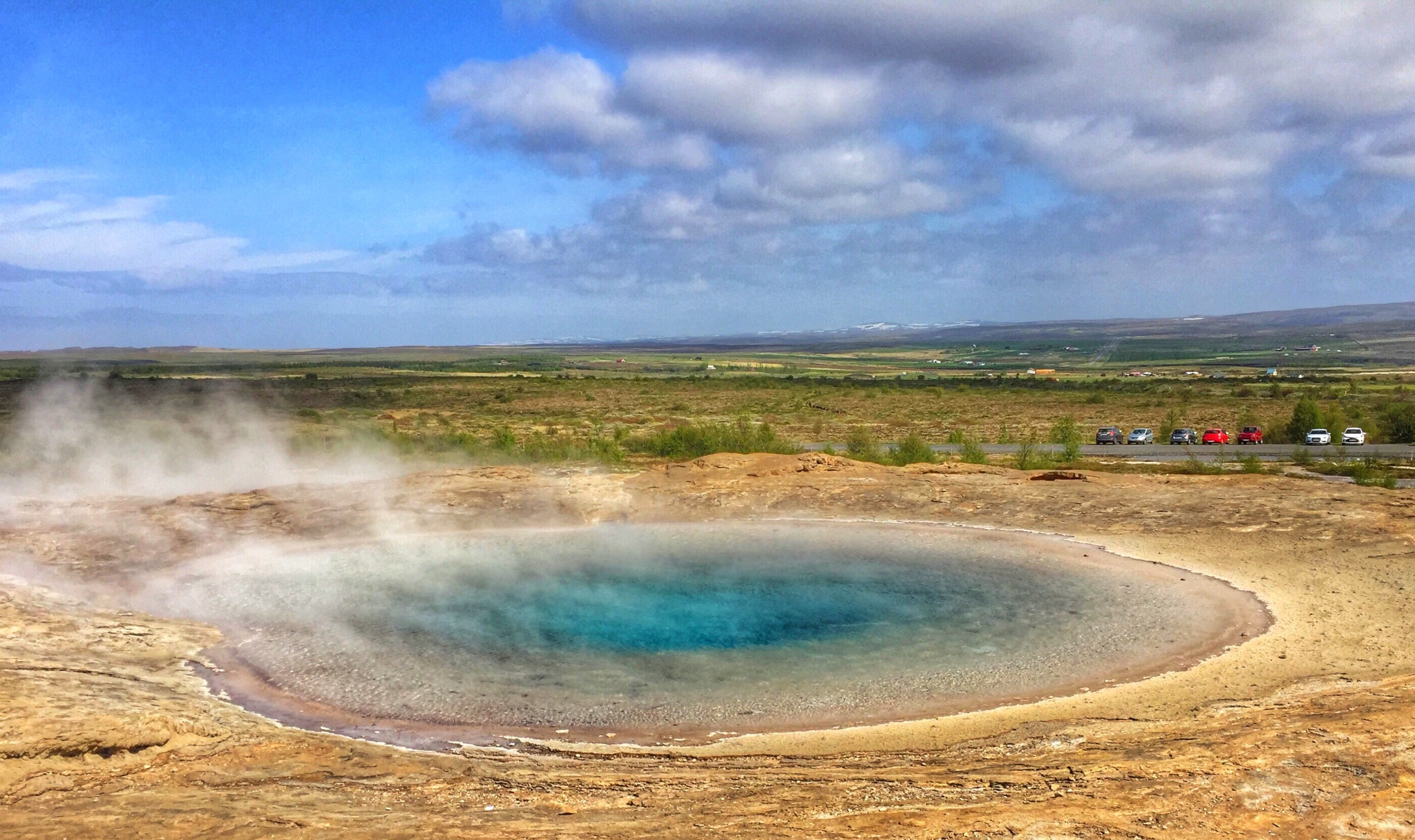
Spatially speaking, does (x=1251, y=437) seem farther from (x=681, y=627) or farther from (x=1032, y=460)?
(x=681, y=627)

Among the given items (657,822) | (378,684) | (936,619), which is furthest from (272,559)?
(657,822)

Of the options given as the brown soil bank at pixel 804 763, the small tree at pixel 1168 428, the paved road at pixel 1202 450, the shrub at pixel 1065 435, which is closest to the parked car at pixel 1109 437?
the paved road at pixel 1202 450

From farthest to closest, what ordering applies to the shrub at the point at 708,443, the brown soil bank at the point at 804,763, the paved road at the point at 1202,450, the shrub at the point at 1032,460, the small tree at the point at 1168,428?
the small tree at the point at 1168,428 → the paved road at the point at 1202,450 → the shrub at the point at 708,443 → the shrub at the point at 1032,460 → the brown soil bank at the point at 804,763

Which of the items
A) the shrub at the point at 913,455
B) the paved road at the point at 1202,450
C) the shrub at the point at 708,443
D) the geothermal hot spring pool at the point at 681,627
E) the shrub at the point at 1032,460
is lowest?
the paved road at the point at 1202,450

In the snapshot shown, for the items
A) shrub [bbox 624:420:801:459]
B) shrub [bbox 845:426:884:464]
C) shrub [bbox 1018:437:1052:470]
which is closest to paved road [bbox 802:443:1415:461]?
shrub [bbox 845:426:884:464]

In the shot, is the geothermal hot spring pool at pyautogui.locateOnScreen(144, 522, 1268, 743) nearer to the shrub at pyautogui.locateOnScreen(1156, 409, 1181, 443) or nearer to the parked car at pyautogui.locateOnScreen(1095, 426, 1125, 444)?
the parked car at pyautogui.locateOnScreen(1095, 426, 1125, 444)

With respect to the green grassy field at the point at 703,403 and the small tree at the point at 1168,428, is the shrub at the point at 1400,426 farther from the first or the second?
the small tree at the point at 1168,428

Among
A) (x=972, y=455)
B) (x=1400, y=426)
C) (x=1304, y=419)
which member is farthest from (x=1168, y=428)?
(x=972, y=455)

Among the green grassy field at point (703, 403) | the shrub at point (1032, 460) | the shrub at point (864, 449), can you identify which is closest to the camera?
the shrub at point (1032, 460)
